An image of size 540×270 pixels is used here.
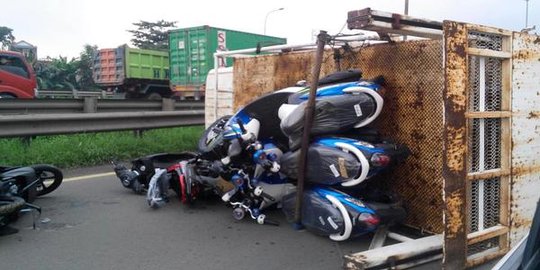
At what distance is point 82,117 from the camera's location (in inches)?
314

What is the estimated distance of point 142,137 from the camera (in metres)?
9.46

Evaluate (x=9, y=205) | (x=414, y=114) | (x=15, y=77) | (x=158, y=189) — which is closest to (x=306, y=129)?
(x=414, y=114)

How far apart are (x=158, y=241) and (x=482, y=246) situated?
2312 millimetres

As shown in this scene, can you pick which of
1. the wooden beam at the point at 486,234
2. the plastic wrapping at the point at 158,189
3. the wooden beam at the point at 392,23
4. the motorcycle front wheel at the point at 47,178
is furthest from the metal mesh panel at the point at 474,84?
the motorcycle front wheel at the point at 47,178

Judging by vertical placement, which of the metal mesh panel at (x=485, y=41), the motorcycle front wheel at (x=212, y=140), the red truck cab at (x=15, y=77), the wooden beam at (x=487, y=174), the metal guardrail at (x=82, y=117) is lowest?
the wooden beam at (x=487, y=174)

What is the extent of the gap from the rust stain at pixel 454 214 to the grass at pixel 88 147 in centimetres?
Result: 586

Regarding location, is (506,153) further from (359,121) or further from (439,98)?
(359,121)

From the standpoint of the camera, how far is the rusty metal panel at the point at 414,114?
3.92 m

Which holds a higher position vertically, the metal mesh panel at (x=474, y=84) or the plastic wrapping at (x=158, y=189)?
the metal mesh panel at (x=474, y=84)

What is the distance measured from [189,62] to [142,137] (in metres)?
15.3

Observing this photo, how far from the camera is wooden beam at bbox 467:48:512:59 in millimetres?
3098

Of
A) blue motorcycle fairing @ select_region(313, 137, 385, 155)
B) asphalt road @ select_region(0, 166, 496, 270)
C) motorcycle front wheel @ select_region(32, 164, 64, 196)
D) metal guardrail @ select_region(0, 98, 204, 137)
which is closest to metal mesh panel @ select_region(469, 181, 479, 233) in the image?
asphalt road @ select_region(0, 166, 496, 270)

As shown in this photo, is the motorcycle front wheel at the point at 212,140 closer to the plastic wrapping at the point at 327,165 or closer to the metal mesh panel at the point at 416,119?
the plastic wrapping at the point at 327,165

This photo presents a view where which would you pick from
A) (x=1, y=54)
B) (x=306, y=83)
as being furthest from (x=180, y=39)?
(x=306, y=83)
